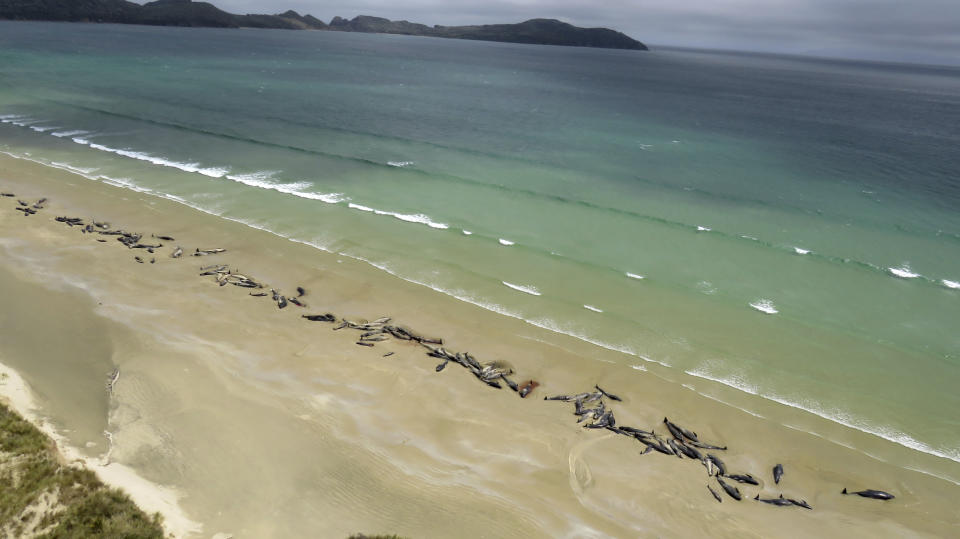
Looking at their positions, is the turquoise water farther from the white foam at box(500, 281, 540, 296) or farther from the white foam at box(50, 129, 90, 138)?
the white foam at box(50, 129, 90, 138)

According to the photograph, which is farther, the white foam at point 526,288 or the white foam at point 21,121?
the white foam at point 21,121

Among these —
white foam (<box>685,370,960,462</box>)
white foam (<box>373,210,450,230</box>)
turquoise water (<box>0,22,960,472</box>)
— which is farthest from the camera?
white foam (<box>373,210,450,230</box>)

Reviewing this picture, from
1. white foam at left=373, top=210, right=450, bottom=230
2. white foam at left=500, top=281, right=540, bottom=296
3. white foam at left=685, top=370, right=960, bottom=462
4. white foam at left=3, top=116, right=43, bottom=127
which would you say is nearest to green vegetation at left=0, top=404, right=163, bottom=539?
white foam at left=500, top=281, right=540, bottom=296

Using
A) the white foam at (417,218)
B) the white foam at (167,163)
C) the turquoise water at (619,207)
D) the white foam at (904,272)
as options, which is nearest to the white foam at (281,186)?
the turquoise water at (619,207)

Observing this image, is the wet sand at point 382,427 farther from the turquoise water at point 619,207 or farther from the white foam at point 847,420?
the turquoise water at point 619,207

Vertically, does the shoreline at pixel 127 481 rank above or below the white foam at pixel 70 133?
below

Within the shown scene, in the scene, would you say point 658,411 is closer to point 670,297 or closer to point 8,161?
point 670,297

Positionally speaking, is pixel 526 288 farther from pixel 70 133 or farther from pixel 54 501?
pixel 70 133

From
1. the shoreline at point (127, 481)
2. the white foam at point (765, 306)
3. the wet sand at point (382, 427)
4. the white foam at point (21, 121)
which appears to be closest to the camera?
the shoreline at point (127, 481)
